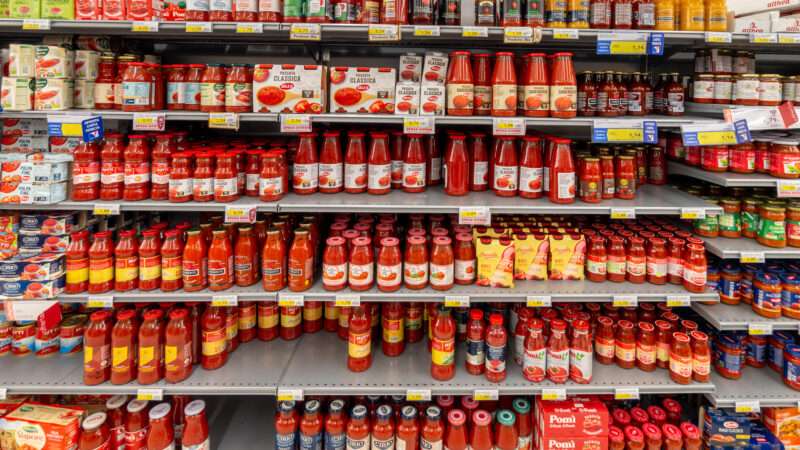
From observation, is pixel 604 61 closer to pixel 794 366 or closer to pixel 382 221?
pixel 382 221

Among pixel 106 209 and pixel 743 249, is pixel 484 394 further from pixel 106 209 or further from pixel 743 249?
pixel 106 209

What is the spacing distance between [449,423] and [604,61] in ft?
7.31

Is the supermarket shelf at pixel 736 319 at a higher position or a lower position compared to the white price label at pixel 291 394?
higher

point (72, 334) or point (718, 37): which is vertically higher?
point (718, 37)

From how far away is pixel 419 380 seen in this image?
2.24m

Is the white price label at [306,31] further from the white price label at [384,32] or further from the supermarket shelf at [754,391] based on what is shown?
the supermarket shelf at [754,391]

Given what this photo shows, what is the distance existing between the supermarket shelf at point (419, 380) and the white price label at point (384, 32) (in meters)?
1.54

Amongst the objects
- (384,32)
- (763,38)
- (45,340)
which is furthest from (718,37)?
(45,340)

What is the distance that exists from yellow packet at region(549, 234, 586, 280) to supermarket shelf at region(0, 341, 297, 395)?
143 centimetres

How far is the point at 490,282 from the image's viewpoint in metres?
2.27

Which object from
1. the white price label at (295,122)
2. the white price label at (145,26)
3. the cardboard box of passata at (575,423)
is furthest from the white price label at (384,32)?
the cardboard box of passata at (575,423)

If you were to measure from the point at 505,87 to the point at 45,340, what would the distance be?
8.63ft

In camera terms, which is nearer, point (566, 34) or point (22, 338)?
point (566, 34)

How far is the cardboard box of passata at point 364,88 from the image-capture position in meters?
2.27
